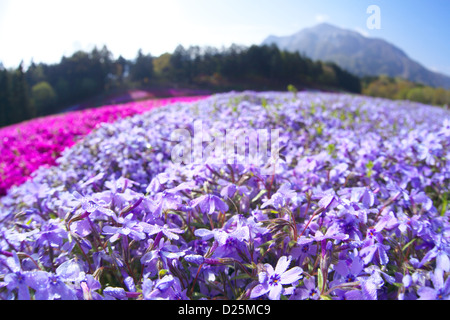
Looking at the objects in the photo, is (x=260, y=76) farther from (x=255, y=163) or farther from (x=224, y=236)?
(x=224, y=236)

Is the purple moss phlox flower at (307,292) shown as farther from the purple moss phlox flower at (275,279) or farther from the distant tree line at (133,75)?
the distant tree line at (133,75)

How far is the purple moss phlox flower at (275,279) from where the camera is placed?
3.60 feet

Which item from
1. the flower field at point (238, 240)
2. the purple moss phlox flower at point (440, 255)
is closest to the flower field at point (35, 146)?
the flower field at point (238, 240)

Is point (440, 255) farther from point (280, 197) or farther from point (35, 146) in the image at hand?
point (35, 146)

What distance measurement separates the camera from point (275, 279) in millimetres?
1164

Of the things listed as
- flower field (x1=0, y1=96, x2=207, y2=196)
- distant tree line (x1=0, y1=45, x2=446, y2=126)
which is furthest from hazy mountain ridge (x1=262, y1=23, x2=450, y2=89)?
flower field (x1=0, y1=96, x2=207, y2=196)

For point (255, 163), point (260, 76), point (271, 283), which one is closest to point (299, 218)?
point (255, 163)

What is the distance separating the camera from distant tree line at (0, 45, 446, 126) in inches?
173

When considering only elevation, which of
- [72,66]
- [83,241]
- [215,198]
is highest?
[72,66]

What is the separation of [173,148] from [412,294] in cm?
210

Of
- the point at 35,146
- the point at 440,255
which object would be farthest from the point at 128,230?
the point at 35,146

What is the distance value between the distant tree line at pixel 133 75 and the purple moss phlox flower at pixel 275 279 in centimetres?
306
